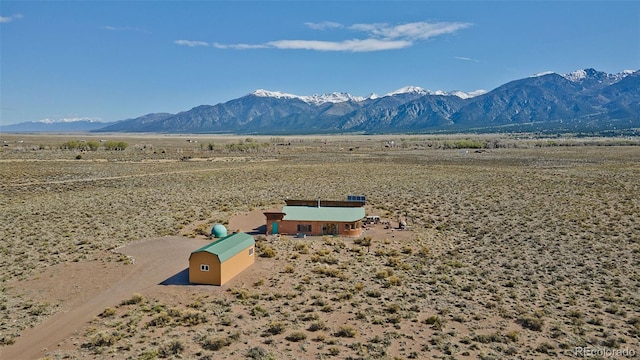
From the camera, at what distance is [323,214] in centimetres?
3030

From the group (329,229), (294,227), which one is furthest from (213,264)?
(329,229)

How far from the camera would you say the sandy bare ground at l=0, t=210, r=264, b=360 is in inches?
604

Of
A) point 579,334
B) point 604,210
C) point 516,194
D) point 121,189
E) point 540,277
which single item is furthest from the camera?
point 121,189

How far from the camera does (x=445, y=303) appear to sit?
1842 centimetres

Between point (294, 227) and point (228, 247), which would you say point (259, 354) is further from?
point (294, 227)

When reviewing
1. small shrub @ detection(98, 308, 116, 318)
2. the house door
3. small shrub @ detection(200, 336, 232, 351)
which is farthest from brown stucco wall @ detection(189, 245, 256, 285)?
the house door

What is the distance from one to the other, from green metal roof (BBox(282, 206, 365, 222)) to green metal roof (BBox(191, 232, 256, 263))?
7.04m

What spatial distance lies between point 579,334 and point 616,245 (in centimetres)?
1434

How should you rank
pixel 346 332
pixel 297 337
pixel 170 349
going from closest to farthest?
pixel 170 349 → pixel 297 337 → pixel 346 332

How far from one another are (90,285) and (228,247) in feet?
21.3

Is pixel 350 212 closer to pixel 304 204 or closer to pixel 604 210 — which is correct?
pixel 304 204

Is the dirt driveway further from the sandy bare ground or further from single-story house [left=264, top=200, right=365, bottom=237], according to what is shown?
single-story house [left=264, top=200, right=365, bottom=237]

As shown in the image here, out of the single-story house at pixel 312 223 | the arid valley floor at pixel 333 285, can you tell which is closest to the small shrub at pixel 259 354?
the arid valley floor at pixel 333 285

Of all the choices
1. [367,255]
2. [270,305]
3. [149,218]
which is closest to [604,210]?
[367,255]
